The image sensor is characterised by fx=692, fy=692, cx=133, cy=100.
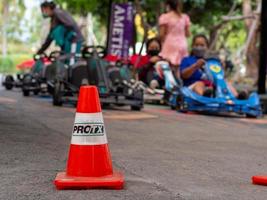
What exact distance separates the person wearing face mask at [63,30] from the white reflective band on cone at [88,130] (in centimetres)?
915

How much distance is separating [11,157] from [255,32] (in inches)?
649

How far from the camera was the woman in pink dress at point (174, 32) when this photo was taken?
1309 centimetres

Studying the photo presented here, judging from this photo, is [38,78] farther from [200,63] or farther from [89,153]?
[89,153]

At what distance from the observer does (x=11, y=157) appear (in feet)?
16.8

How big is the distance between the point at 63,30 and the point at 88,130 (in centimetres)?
957

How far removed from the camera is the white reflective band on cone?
4.26 meters

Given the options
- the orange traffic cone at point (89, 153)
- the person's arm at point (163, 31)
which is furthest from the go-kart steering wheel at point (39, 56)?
the orange traffic cone at point (89, 153)

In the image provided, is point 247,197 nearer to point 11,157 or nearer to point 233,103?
point 11,157

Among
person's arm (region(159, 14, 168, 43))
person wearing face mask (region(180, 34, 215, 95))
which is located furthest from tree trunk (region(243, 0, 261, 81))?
person wearing face mask (region(180, 34, 215, 95))

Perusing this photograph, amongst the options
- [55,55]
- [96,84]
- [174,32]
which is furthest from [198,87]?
[55,55]

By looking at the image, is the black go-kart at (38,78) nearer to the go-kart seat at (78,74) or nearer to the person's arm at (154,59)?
the person's arm at (154,59)

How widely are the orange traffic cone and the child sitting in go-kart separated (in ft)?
21.5

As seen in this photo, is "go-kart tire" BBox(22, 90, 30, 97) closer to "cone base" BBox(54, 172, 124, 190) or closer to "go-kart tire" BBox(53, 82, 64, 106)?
"go-kart tire" BBox(53, 82, 64, 106)

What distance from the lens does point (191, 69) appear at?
10.9m
